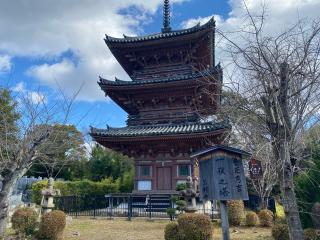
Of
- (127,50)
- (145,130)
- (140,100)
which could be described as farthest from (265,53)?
(127,50)

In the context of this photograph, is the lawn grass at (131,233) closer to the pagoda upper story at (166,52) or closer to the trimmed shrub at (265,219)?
the trimmed shrub at (265,219)

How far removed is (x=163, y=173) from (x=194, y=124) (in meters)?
3.84

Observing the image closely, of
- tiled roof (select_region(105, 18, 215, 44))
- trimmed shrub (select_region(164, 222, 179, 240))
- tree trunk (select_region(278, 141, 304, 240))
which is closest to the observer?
tree trunk (select_region(278, 141, 304, 240))

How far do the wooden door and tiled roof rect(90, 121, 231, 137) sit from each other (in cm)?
277

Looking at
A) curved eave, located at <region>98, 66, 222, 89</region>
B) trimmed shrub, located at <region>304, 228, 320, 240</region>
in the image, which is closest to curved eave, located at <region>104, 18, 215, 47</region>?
curved eave, located at <region>98, 66, 222, 89</region>

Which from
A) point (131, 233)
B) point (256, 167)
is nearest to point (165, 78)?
point (131, 233)

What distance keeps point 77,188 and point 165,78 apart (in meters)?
12.9

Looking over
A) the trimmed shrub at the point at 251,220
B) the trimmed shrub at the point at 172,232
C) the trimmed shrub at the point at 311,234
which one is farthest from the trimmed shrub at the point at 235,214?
the trimmed shrub at the point at 311,234

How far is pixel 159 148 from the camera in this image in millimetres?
18516

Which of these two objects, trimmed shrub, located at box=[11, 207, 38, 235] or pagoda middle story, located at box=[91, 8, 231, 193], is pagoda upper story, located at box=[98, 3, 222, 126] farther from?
trimmed shrub, located at box=[11, 207, 38, 235]

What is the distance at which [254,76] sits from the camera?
7348 millimetres

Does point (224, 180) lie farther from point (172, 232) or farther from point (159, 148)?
point (159, 148)

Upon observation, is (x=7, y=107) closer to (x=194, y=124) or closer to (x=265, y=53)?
(x=194, y=124)

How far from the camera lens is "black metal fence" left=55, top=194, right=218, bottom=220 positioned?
16609 millimetres
